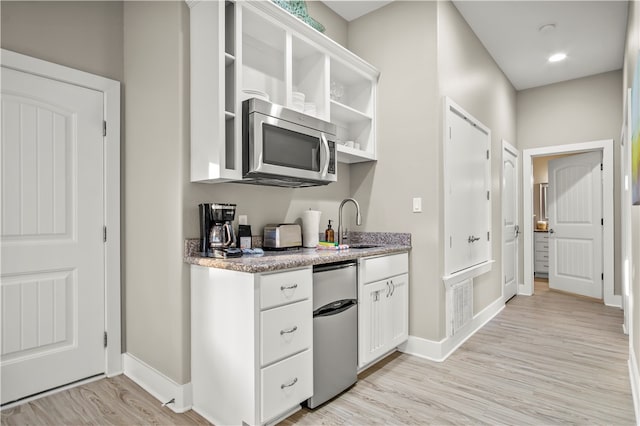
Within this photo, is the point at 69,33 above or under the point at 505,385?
above

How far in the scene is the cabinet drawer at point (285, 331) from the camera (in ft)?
5.68

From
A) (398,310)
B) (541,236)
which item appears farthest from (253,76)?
(541,236)

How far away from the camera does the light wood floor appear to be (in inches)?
78.2

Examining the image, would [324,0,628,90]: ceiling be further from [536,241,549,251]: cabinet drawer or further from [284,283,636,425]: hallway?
[536,241,549,251]: cabinet drawer

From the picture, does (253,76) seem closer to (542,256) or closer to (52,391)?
(52,391)

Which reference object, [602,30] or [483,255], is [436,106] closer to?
[483,255]

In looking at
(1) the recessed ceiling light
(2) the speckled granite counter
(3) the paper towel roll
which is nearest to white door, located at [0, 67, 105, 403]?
(2) the speckled granite counter

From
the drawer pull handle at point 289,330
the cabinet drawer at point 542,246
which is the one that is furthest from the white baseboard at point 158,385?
the cabinet drawer at point 542,246

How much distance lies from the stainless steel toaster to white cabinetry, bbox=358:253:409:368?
1.76ft

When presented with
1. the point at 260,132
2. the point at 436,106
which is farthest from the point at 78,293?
the point at 436,106

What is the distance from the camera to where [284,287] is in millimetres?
1822

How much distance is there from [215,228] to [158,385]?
106 cm

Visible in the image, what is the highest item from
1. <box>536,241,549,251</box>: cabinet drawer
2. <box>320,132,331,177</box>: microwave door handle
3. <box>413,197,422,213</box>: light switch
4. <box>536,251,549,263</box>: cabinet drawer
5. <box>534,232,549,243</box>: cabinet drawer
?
<box>320,132,331,177</box>: microwave door handle

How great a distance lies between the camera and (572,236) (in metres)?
5.25
